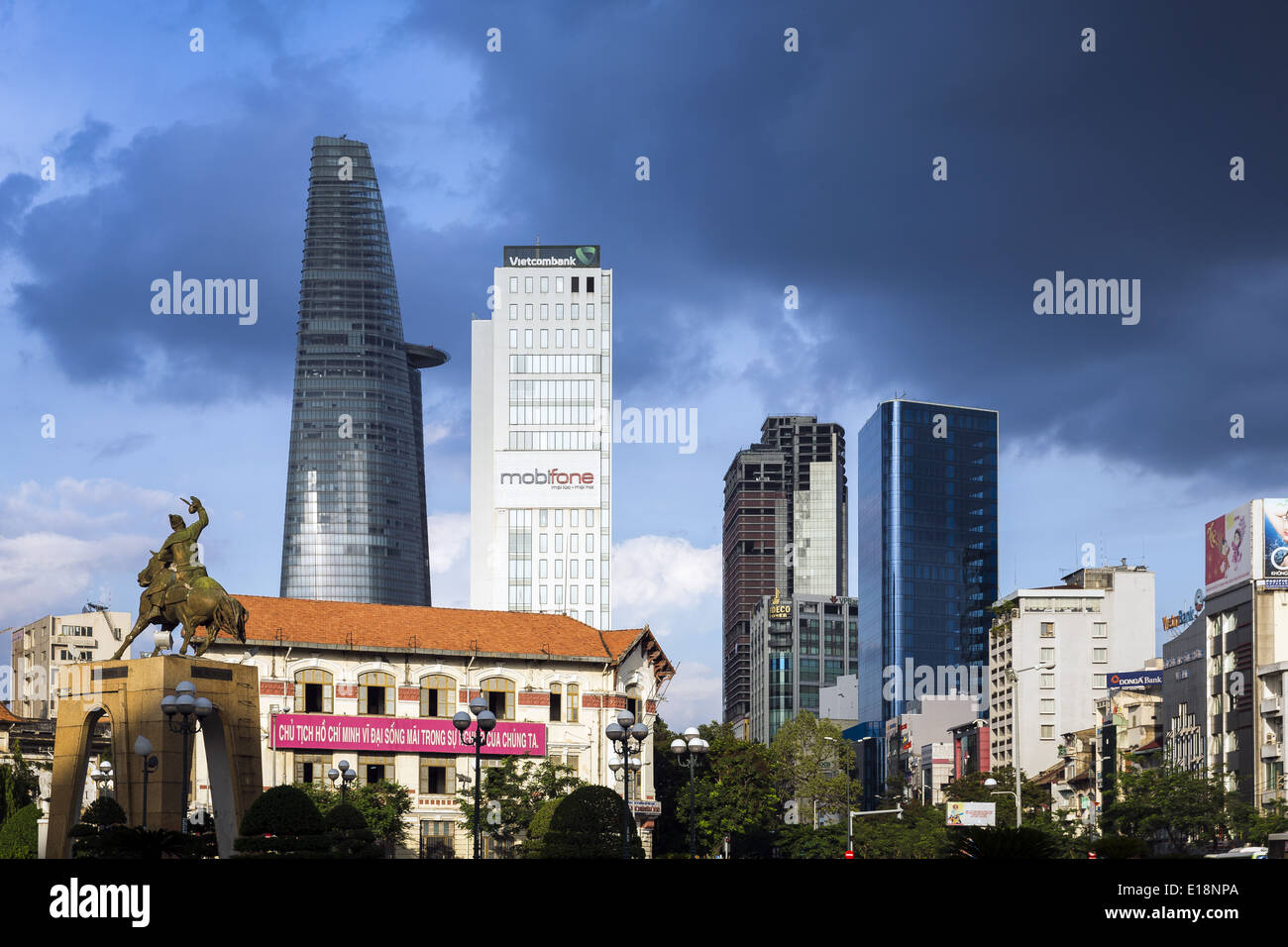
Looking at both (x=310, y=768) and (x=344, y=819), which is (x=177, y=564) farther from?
(x=310, y=768)

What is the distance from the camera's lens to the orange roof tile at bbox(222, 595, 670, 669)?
82.6 meters

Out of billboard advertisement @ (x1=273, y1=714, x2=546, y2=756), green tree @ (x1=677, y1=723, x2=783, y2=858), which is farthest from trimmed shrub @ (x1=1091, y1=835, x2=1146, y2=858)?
green tree @ (x1=677, y1=723, x2=783, y2=858)

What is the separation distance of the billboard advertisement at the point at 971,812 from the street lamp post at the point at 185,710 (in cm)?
8414

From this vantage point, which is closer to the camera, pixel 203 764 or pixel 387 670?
pixel 203 764

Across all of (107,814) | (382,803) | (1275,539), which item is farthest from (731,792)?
(107,814)

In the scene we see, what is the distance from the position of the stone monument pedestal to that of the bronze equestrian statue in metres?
1.48

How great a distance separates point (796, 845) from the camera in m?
102

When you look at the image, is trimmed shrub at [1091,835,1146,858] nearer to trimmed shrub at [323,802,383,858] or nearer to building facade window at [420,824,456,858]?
trimmed shrub at [323,802,383,858]

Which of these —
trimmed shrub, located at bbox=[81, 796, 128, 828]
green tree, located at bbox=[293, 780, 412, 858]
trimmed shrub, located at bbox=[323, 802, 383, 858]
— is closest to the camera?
trimmed shrub, located at bbox=[323, 802, 383, 858]

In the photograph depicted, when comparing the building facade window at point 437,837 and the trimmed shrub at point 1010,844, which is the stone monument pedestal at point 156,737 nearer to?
the building facade window at point 437,837

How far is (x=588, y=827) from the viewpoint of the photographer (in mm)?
48094

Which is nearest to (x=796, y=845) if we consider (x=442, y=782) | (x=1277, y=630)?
(x=442, y=782)
